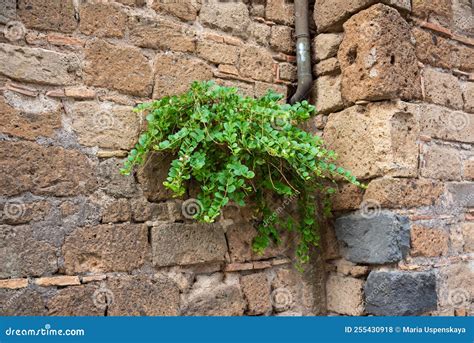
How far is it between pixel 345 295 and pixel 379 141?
98cm

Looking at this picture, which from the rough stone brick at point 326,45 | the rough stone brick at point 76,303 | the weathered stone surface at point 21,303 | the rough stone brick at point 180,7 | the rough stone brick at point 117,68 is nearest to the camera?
the weathered stone surface at point 21,303

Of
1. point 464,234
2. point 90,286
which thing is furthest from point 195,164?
point 464,234

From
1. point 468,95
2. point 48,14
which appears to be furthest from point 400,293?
point 48,14

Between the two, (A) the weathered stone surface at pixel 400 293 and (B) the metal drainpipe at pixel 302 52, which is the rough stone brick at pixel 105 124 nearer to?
(B) the metal drainpipe at pixel 302 52

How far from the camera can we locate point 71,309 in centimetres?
217

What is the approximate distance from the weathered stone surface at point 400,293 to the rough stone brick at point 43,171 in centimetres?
169

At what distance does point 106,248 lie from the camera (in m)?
2.29

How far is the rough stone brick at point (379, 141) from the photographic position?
257 centimetres

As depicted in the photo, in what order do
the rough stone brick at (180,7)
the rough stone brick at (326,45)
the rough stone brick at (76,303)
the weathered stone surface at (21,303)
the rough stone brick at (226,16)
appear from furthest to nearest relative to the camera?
the rough stone brick at (326,45)
the rough stone brick at (226,16)
the rough stone brick at (180,7)
the rough stone brick at (76,303)
the weathered stone surface at (21,303)

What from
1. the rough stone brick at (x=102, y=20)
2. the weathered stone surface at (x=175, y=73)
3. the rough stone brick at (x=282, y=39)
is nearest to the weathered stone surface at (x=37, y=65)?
the rough stone brick at (x=102, y=20)

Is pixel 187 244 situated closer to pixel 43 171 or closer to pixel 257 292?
pixel 257 292

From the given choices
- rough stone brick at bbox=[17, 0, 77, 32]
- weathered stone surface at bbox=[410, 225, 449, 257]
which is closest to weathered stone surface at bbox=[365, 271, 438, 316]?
weathered stone surface at bbox=[410, 225, 449, 257]

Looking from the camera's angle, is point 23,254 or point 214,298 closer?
point 23,254

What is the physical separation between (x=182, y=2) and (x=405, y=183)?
1.77 m
